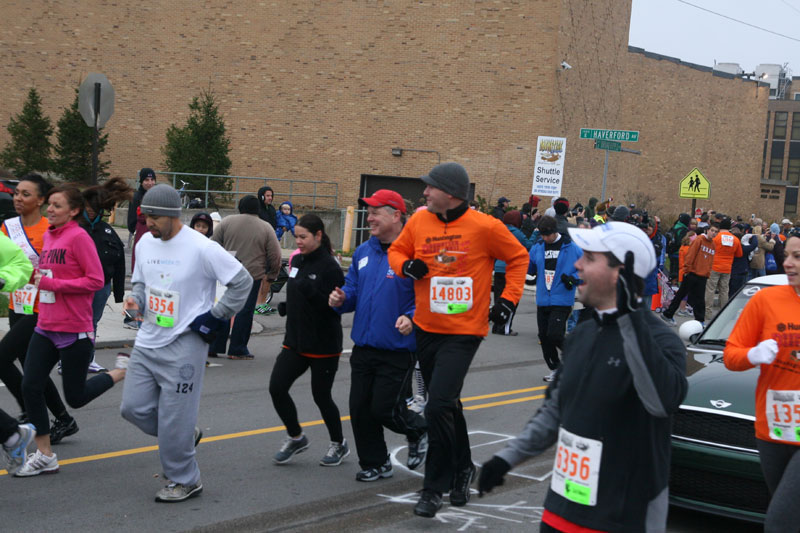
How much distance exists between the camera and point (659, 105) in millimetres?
48500

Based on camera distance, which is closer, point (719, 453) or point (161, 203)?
point (719, 453)

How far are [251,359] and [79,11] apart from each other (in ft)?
95.5

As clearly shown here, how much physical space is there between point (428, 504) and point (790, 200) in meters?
80.6

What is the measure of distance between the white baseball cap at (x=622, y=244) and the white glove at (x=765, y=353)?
148 cm

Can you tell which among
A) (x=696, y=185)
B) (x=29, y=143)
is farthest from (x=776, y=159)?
(x=29, y=143)

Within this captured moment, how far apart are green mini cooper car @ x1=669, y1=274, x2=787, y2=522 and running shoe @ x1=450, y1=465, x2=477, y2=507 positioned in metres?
1.24

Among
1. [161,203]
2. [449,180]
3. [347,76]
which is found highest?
[347,76]

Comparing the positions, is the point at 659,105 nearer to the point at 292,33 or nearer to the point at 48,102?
the point at 292,33

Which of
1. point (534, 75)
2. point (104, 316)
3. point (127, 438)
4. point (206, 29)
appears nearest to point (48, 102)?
point (206, 29)

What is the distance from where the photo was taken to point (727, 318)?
699cm

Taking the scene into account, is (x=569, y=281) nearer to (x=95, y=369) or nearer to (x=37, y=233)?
(x=95, y=369)

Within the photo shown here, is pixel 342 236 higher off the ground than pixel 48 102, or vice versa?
pixel 48 102

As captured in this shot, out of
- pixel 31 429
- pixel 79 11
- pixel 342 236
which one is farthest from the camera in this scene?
pixel 79 11

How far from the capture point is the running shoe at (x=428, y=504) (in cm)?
541
